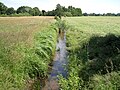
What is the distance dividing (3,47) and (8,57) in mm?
1204

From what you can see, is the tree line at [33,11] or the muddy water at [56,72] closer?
the muddy water at [56,72]

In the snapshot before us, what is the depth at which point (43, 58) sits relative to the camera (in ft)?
42.2

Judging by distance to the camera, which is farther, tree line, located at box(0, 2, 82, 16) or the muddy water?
tree line, located at box(0, 2, 82, 16)

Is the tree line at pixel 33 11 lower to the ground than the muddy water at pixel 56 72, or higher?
lower

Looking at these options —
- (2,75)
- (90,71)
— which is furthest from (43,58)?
(2,75)

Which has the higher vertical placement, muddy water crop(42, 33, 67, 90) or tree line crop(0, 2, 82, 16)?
muddy water crop(42, 33, 67, 90)

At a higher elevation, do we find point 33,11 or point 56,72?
point 56,72

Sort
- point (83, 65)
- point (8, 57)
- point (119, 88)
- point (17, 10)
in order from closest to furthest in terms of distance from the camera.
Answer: point (119, 88)
point (8, 57)
point (83, 65)
point (17, 10)

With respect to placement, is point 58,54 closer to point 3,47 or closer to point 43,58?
point 43,58

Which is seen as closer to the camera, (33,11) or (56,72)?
(56,72)

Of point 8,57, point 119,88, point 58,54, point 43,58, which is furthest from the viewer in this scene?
point 58,54

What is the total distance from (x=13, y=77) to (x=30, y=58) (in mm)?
2470

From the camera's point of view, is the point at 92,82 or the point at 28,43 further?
the point at 28,43

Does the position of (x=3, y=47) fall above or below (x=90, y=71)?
above
